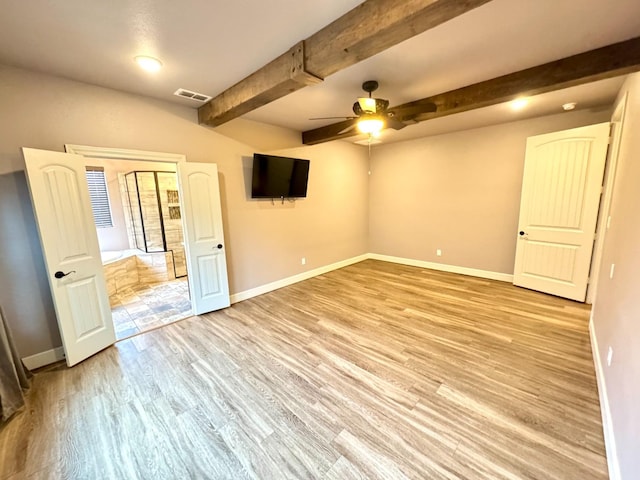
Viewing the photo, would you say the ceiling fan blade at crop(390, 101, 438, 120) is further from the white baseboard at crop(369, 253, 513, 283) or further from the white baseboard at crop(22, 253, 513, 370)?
the white baseboard at crop(369, 253, 513, 283)

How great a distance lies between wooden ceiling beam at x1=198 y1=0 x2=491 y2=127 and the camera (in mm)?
1385

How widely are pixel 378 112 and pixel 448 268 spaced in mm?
3732

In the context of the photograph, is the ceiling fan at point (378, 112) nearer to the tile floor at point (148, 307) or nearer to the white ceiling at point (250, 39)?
the white ceiling at point (250, 39)

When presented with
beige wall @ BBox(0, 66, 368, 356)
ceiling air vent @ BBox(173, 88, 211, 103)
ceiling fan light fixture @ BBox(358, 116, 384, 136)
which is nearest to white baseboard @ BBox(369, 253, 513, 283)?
beige wall @ BBox(0, 66, 368, 356)

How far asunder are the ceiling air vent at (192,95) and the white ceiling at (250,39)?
9 centimetres

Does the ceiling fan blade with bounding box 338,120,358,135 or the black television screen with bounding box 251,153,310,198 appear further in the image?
the black television screen with bounding box 251,153,310,198

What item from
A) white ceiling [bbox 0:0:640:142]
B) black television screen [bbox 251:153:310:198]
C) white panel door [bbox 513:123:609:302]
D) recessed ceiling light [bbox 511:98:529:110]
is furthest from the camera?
black television screen [bbox 251:153:310:198]

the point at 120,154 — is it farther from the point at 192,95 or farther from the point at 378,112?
the point at 378,112

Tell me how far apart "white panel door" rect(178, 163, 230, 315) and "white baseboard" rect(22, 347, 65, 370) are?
51.7 inches

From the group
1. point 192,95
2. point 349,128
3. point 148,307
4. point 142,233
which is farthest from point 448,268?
point 142,233

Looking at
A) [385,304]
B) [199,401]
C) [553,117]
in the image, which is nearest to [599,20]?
[553,117]

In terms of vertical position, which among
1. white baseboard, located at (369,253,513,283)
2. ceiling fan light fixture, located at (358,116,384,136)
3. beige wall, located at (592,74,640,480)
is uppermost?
ceiling fan light fixture, located at (358,116,384,136)

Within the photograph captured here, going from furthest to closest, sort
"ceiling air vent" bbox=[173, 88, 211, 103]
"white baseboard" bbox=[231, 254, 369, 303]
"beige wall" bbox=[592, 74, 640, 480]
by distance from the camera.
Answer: "white baseboard" bbox=[231, 254, 369, 303]
"ceiling air vent" bbox=[173, 88, 211, 103]
"beige wall" bbox=[592, 74, 640, 480]

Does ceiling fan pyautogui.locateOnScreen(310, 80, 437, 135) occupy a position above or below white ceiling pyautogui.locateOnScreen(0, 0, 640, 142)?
below
